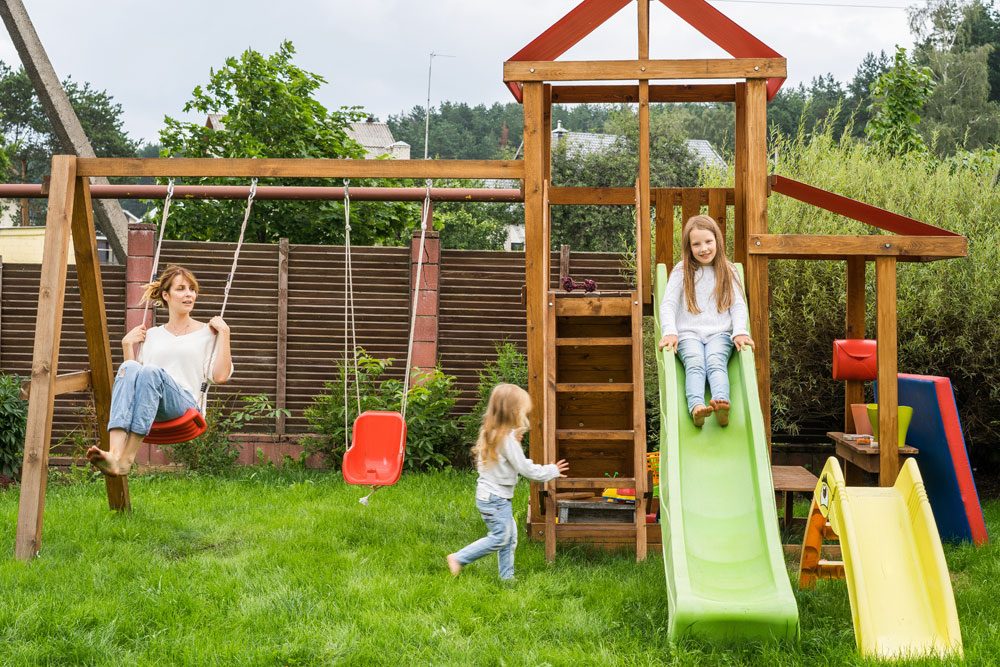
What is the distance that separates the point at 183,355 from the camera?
244 inches

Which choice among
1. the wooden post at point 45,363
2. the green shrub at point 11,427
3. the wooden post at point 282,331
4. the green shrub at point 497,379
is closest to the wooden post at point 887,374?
the green shrub at point 497,379

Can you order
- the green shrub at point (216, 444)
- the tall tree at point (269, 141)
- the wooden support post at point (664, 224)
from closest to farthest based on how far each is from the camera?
the wooden support post at point (664, 224) < the green shrub at point (216, 444) < the tall tree at point (269, 141)

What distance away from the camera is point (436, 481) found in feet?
28.0

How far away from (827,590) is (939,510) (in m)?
1.76

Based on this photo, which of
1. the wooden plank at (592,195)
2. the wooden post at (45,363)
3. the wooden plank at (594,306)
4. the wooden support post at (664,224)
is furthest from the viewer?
the wooden plank at (592,195)

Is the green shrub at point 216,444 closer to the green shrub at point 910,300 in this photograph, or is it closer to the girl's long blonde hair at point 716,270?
the girl's long blonde hair at point 716,270

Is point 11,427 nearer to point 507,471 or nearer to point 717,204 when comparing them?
point 507,471

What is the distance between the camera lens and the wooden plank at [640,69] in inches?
239

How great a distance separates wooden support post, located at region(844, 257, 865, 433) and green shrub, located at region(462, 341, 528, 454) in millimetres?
3068

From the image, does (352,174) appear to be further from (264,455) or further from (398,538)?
(264,455)

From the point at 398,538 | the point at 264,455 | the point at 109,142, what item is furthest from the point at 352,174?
the point at 109,142

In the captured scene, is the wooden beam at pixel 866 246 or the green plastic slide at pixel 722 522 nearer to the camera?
the green plastic slide at pixel 722 522

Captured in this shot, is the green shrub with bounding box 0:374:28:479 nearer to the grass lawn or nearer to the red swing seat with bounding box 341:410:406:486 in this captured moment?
the grass lawn

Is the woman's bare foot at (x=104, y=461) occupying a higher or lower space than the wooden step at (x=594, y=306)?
lower
